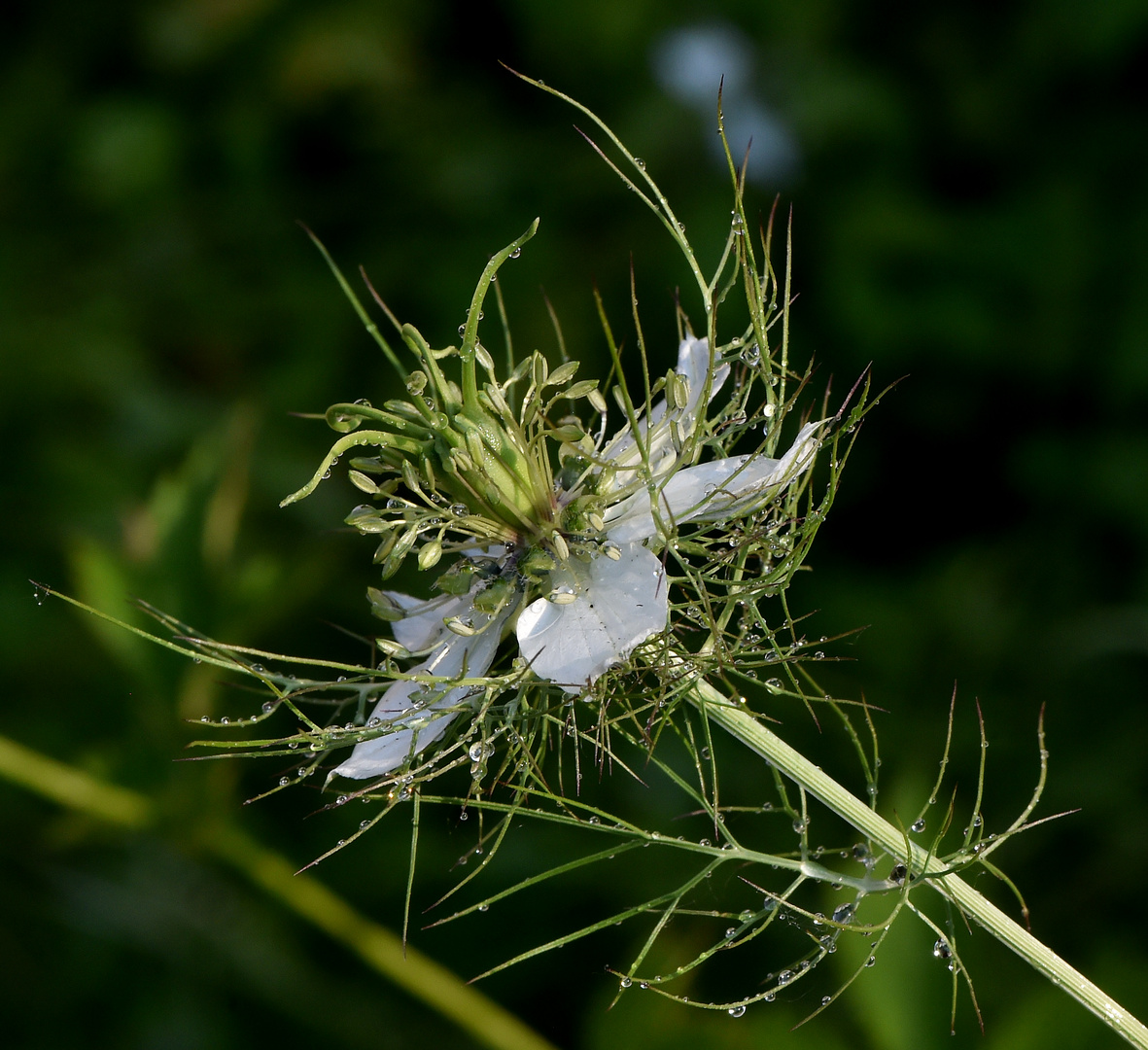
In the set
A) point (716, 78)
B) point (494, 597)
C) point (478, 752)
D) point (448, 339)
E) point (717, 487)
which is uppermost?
point (716, 78)

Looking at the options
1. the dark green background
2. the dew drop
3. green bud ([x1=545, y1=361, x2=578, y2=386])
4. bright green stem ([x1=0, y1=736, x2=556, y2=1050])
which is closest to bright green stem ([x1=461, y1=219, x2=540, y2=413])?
green bud ([x1=545, y1=361, x2=578, y2=386])

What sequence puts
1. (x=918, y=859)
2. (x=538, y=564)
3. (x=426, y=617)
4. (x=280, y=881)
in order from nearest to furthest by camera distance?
(x=918, y=859) → (x=538, y=564) → (x=426, y=617) → (x=280, y=881)

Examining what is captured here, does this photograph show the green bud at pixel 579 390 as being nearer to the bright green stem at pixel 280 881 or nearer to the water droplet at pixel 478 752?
the water droplet at pixel 478 752

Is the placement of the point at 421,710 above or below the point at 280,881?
above

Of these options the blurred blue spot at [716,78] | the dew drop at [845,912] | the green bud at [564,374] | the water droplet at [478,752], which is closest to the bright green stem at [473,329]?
the green bud at [564,374]

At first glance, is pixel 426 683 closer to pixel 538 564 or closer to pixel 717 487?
pixel 538 564

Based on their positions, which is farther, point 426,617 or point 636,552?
point 426,617

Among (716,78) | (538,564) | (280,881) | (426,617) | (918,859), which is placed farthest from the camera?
(716,78)

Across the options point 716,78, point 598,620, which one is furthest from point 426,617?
point 716,78
